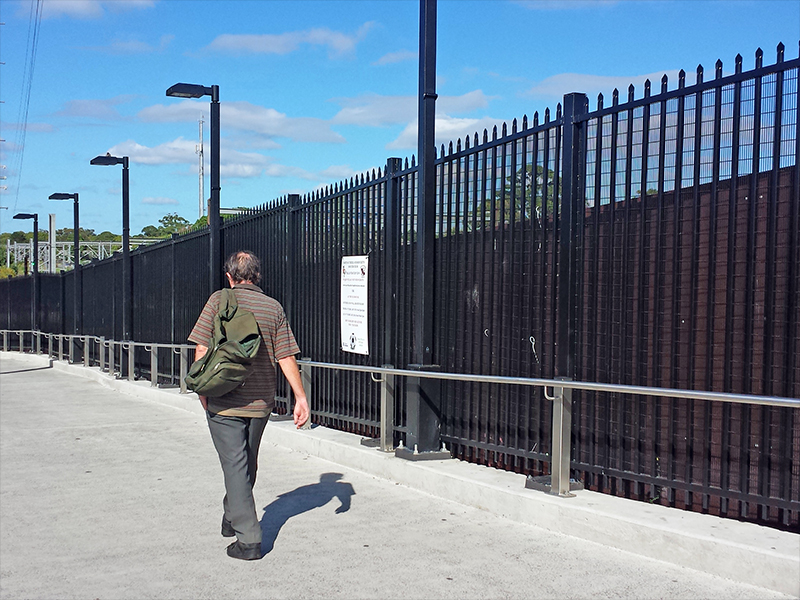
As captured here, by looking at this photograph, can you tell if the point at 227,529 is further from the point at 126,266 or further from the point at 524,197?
the point at 126,266

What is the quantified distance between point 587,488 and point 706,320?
1.49 m

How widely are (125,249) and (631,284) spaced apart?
15.0 metres

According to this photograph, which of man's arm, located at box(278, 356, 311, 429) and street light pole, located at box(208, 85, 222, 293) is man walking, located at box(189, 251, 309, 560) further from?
street light pole, located at box(208, 85, 222, 293)

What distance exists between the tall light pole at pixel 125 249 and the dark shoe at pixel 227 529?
42.1 ft

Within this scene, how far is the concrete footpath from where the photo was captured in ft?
14.4

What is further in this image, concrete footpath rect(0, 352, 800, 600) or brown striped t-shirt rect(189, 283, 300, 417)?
brown striped t-shirt rect(189, 283, 300, 417)

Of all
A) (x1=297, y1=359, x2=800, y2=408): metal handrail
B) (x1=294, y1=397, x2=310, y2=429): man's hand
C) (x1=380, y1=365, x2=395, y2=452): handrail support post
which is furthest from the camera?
(x1=380, y1=365, x2=395, y2=452): handrail support post

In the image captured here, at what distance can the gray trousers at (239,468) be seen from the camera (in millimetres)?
4953

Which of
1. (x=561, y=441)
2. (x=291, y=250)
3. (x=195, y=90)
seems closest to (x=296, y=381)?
(x=561, y=441)

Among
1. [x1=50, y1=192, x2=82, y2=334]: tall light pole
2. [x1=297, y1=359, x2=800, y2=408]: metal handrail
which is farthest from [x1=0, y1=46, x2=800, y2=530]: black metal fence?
[x1=50, y1=192, x2=82, y2=334]: tall light pole

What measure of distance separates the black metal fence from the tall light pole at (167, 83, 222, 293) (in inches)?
172

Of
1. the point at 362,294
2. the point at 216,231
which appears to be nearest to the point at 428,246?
the point at 362,294

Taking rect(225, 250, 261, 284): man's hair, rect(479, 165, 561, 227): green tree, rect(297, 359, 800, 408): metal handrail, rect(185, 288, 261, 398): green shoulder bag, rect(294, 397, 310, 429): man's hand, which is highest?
rect(479, 165, 561, 227): green tree

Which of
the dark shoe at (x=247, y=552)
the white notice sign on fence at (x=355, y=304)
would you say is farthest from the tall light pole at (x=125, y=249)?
the dark shoe at (x=247, y=552)
